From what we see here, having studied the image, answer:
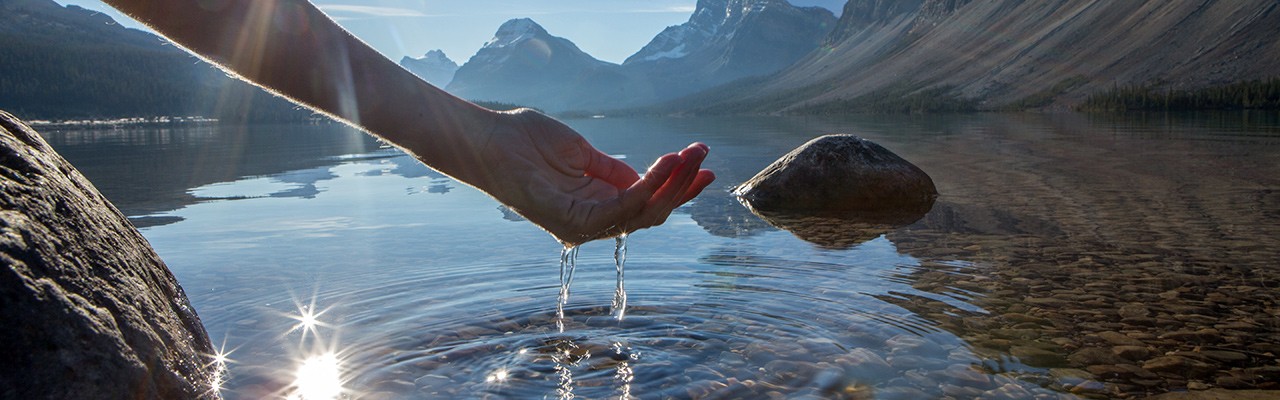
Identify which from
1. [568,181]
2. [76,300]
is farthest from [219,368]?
[568,181]

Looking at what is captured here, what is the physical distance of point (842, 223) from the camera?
40.8ft

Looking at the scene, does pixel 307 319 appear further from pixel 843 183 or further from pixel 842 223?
pixel 843 183

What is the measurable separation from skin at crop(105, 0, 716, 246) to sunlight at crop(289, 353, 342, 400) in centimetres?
→ 203

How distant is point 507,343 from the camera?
6426mm

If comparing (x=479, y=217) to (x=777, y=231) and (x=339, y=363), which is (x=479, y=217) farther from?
(x=339, y=363)

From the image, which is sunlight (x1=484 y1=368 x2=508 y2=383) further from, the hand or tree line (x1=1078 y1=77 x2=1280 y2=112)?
tree line (x1=1078 y1=77 x2=1280 y2=112)

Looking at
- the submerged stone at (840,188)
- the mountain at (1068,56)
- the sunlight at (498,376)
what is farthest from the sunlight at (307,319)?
the mountain at (1068,56)

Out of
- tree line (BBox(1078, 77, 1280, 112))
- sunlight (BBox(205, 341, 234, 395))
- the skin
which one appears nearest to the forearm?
the skin

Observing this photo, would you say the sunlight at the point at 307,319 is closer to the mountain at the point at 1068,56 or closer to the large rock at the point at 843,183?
the large rock at the point at 843,183

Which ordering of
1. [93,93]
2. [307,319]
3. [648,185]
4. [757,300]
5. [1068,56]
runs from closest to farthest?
[648,185]
[307,319]
[757,300]
[1068,56]
[93,93]

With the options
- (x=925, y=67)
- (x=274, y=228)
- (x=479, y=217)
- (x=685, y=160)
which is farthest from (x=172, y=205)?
(x=925, y=67)

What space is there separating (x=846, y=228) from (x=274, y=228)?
28.0 ft

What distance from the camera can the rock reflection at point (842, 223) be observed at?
11023 mm

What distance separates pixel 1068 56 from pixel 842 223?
142 meters
